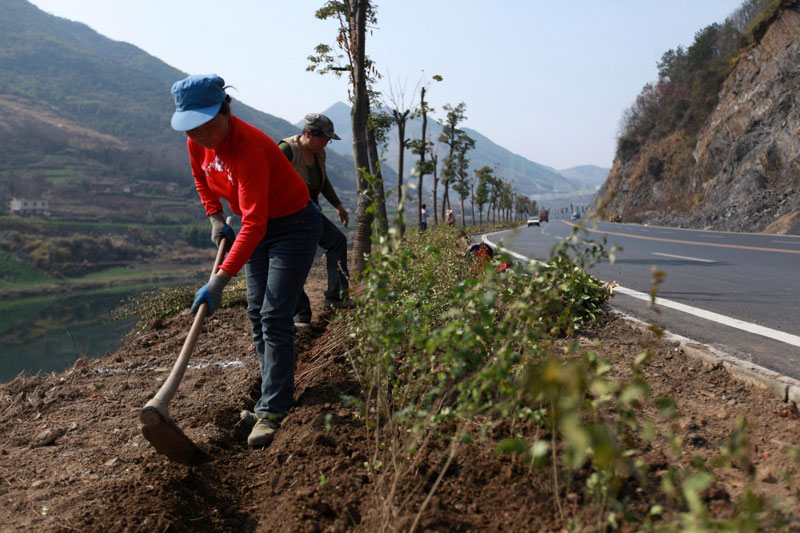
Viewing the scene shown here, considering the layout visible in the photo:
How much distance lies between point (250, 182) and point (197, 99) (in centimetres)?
50

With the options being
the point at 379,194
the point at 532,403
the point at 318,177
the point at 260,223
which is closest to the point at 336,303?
the point at 318,177

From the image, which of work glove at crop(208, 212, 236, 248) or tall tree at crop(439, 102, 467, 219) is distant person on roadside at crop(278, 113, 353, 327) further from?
tall tree at crop(439, 102, 467, 219)

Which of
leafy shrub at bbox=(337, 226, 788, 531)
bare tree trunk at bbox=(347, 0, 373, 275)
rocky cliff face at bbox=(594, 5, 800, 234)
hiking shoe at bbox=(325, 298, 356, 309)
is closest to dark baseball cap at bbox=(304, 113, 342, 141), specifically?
hiking shoe at bbox=(325, 298, 356, 309)

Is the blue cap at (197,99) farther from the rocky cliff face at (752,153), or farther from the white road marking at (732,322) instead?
the rocky cliff face at (752,153)

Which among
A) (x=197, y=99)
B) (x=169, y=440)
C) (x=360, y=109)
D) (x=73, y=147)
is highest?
(x=73, y=147)

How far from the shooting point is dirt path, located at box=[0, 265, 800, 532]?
6.46 ft

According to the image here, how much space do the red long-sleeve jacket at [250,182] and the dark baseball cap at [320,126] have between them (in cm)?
159

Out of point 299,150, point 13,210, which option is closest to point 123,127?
point 13,210

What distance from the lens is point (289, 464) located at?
2.56 meters

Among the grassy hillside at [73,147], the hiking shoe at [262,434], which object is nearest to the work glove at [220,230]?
the hiking shoe at [262,434]

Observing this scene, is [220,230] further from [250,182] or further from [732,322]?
[732,322]

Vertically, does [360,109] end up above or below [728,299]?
above

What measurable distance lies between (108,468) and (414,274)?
7.56 feet

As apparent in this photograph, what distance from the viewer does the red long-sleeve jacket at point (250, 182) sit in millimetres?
2838
